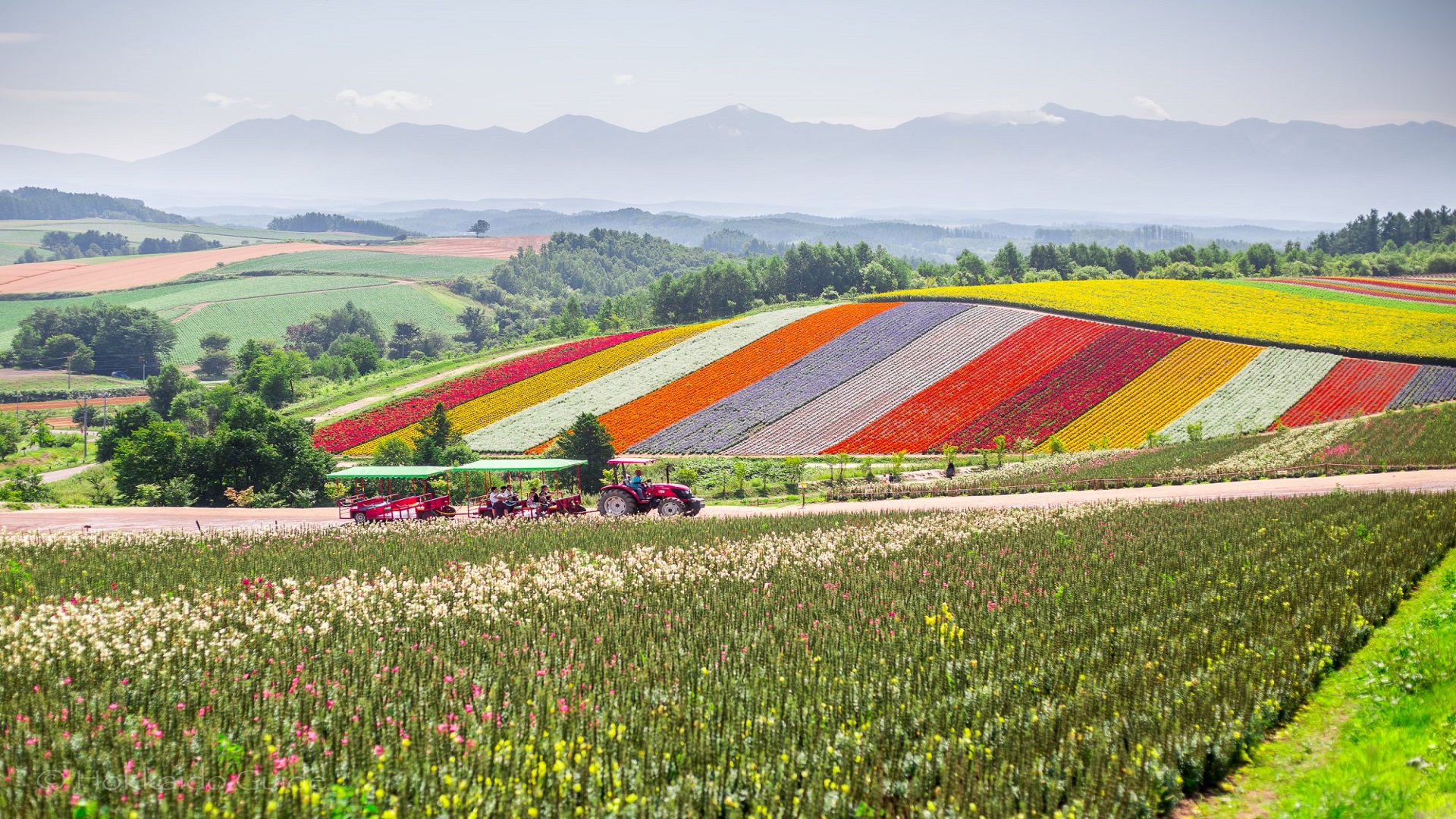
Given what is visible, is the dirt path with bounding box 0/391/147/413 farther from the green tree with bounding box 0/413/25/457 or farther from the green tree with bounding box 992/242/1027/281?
the green tree with bounding box 992/242/1027/281

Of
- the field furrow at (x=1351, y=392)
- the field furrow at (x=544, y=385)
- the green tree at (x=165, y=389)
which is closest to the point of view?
the field furrow at (x=1351, y=392)

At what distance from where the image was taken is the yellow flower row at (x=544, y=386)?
216 ft

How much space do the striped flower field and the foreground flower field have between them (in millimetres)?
32836

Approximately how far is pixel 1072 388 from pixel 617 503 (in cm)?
3791

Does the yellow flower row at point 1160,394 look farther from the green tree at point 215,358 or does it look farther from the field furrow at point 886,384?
the green tree at point 215,358

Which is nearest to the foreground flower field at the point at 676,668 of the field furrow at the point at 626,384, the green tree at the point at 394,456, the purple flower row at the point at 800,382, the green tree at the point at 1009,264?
the green tree at the point at 394,456

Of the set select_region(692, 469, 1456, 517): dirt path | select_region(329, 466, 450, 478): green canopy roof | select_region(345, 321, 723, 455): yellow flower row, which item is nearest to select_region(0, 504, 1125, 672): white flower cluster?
select_region(692, 469, 1456, 517): dirt path

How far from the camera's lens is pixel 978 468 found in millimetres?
45188

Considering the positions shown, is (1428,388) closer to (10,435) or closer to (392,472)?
(392,472)

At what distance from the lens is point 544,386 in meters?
75.1

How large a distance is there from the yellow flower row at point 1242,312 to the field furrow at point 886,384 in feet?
25.1

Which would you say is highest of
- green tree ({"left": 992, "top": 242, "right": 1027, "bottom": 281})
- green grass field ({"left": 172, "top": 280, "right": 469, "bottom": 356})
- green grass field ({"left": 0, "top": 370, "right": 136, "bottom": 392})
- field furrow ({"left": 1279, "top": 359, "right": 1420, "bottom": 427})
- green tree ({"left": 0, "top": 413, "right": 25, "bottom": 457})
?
green tree ({"left": 992, "top": 242, "right": 1027, "bottom": 281})

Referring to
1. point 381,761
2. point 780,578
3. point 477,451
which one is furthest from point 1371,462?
point 477,451

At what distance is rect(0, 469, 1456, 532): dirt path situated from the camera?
2903 centimetres
